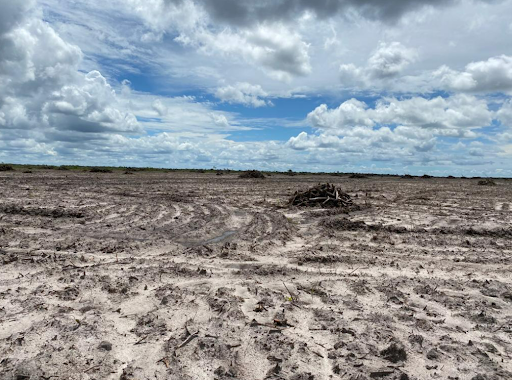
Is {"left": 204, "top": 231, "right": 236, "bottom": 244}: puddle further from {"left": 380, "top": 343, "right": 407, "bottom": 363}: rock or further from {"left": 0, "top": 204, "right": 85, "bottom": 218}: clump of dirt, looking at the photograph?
{"left": 380, "top": 343, "right": 407, "bottom": 363}: rock

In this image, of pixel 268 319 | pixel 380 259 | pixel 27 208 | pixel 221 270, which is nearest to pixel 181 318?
pixel 268 319

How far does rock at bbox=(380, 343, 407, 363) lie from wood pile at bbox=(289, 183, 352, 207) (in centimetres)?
1133

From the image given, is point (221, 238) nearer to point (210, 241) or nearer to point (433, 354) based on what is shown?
point (210, 241)

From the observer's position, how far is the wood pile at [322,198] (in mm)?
15182

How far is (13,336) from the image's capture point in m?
3.89

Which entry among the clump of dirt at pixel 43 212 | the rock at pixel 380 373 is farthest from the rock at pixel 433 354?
the clump of dirt at pixel 43 212

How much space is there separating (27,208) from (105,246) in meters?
5.99

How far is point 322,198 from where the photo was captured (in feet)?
50.8

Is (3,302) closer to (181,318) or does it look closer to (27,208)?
(181,318)

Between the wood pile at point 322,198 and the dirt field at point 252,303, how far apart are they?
5.03 m

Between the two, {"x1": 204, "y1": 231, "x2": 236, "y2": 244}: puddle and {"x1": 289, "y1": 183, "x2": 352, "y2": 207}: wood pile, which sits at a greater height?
{"x1": 289, "y1": 183, "x2": 352, "y2": 207}: wood pile

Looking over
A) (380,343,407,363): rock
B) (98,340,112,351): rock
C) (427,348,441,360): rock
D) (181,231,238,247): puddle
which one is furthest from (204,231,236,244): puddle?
(427,348,441,360): rock

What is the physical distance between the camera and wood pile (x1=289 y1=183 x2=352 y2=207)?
49.8 ft

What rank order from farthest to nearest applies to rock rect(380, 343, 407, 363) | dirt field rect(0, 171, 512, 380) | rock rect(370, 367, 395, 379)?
rock rect(380, 343, 407, 363), dirt field rect(0, 171, 512, 380), rock rect(370, 367, 395, 379)
